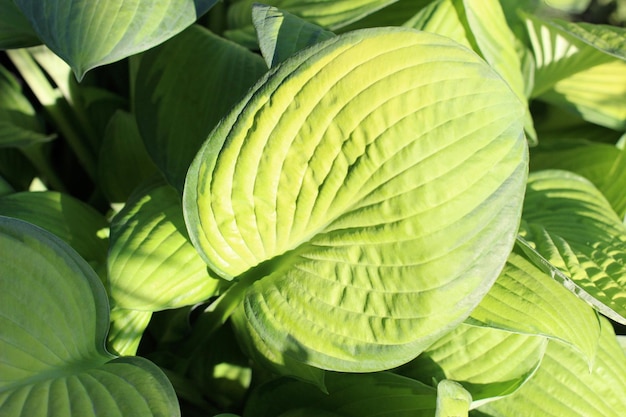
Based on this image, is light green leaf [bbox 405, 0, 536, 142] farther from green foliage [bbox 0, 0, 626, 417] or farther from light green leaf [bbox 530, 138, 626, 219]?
light green leaf [bbox 530, 138, 626, 219]

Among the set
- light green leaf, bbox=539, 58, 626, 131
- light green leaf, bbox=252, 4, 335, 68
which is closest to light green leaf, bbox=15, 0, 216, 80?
light green leaf, bbox=252, 4, 335, 68

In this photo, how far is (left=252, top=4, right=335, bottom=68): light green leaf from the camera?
24.1 inches

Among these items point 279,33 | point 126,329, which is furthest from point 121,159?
point 279,33

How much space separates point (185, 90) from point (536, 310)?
458 mm

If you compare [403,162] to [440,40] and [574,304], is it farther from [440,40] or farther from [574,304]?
[574,304]

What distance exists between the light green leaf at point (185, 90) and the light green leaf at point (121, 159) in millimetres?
125

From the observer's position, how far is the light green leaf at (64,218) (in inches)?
30.9

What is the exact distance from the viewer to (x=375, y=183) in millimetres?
587

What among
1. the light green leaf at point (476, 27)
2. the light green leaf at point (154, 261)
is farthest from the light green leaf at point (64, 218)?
the light green leaf at point (476, 27)

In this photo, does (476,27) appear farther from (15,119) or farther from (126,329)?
(15,119)

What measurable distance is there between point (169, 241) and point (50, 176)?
1.36 feet

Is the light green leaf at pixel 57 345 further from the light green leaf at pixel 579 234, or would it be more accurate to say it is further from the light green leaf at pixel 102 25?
the light green leaf at pixel 579 234

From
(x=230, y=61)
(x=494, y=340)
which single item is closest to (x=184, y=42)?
(x=230, y=61)

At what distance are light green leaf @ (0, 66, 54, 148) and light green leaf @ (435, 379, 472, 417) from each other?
0.61m
